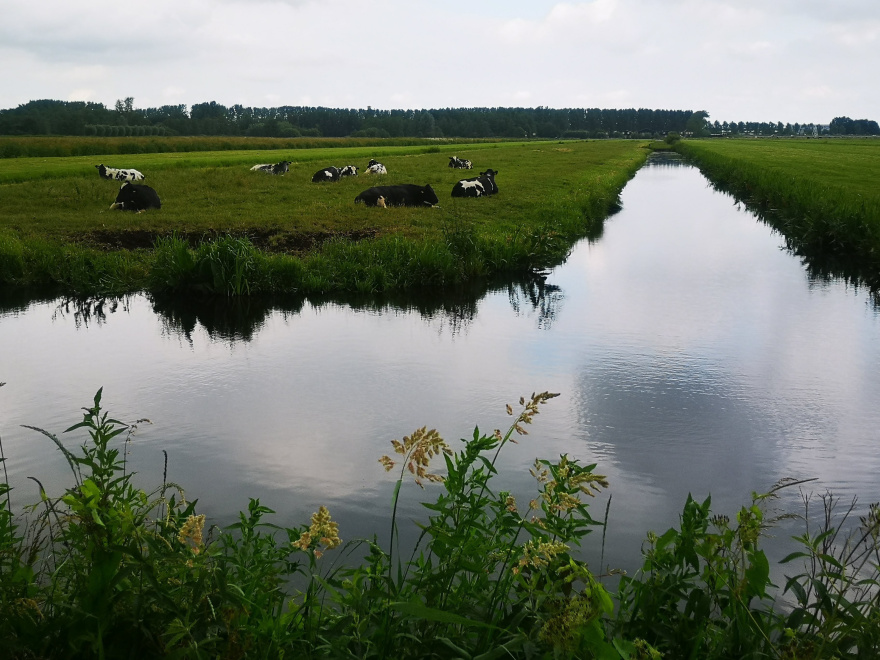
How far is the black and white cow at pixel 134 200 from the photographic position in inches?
701

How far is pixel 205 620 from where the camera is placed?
2303mm

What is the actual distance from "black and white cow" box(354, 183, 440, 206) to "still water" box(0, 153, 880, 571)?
6.91 metres

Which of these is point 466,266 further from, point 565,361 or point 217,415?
point 217,415

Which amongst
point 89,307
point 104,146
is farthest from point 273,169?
point 104,146

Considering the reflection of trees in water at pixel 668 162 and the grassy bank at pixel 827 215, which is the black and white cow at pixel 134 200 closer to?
the grassy bank at pixel 827 215

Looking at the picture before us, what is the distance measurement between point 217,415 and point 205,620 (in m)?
4.60

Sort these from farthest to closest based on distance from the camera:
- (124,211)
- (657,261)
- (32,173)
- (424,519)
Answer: (32,173) → (124,211) → (657,261) → (424,519)

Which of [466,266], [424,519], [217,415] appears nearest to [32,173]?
[466,266]

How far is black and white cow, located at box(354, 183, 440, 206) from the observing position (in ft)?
61.3

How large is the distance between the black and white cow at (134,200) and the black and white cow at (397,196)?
4.94m

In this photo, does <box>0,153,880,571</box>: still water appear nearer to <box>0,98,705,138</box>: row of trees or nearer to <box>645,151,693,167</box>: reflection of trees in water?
<box>645,151,693,167</box>: reflection of trees in water

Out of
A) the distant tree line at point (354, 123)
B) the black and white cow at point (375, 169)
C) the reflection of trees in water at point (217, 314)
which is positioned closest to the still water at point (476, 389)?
the reflection of trees in water at point (217, 314)

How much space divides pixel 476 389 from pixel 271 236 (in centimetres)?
841

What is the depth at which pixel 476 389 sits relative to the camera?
736 cm
